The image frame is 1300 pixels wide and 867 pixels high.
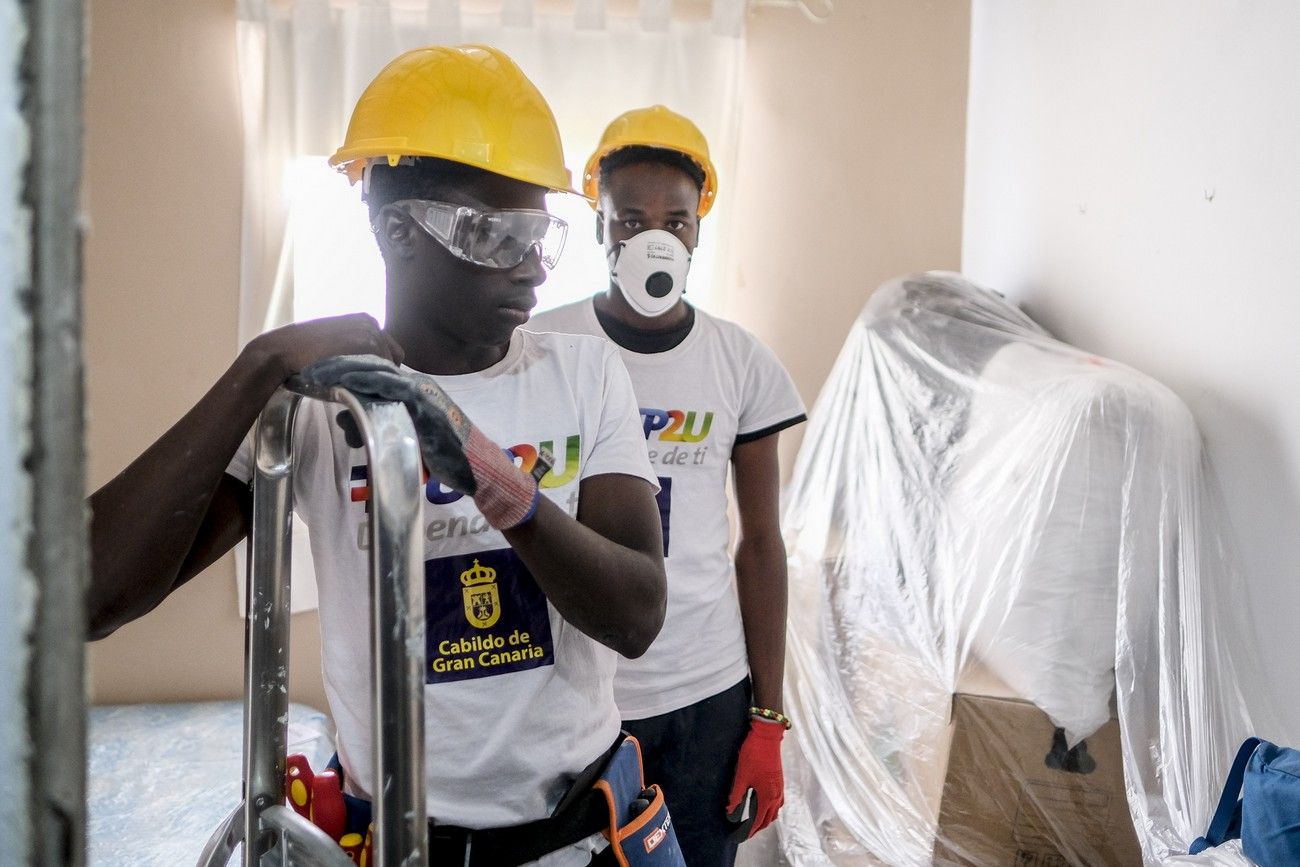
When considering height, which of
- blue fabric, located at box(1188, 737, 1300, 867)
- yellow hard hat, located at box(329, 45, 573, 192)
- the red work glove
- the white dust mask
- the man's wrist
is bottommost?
the red work glove

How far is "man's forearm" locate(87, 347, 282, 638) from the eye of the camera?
0.78 m

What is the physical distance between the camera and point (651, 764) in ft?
4.89

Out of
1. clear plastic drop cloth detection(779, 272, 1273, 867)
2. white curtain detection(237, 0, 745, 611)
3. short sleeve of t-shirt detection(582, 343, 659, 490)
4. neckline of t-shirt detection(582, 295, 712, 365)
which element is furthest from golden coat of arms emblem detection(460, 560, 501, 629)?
white curtain detection(237, 0, 745, 611)

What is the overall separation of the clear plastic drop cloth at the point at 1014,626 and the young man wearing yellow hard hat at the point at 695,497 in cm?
42

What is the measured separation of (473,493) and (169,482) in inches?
9.9

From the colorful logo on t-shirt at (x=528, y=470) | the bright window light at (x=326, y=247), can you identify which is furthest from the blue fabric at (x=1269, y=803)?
the bright window light at (x=326, y=247)

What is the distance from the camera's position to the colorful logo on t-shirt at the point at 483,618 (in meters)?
0.89

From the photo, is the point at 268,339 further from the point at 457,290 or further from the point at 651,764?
the point at 651,764

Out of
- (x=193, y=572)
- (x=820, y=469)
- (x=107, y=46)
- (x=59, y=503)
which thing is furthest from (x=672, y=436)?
(x=107, y=46)

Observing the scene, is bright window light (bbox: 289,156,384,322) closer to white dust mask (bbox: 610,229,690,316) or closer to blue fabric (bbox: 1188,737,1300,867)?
white dust mask (bbox: 610,229,690,316)

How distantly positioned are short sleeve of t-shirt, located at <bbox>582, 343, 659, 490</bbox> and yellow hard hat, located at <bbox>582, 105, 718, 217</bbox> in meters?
0.77

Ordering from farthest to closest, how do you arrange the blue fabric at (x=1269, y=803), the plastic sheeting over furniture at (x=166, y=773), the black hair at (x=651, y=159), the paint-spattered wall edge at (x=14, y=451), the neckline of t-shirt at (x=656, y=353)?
the plastic sheeting over furniture at (x=166, y=773) < the black hair at (x=651, y=159) < the neckline of t-shirt at (x=656, y=353) < the blue fabric at (x=1269, y=803) < the paint-spattered wall edge at (x=14, y=451)

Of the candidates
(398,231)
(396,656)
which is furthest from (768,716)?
(396,656)

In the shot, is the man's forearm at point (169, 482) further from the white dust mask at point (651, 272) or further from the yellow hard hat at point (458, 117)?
the white dust mask at point (651, 272)
